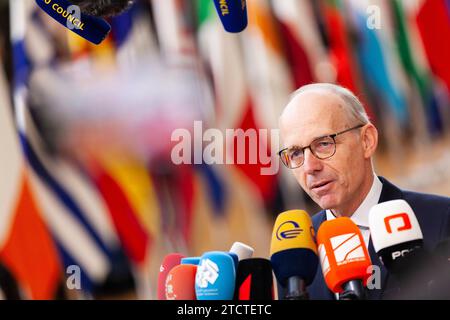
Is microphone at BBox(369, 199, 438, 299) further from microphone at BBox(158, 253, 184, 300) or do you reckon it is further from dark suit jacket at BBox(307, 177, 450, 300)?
microphone at BBox(158, 253, 184, 300)

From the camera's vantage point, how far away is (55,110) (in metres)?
3.60

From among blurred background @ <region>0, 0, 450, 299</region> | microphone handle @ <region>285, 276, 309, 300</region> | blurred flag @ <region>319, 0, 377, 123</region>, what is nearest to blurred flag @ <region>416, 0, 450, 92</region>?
blurred background @ <region>0, 0, 450, 299</region>

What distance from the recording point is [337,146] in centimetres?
171

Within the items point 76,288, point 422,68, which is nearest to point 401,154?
point 422,68

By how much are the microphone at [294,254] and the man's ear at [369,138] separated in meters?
0.64

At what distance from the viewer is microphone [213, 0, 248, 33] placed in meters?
→ 1.82

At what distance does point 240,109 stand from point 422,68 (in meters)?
0.97

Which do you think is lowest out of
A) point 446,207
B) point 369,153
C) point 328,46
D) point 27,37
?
point 446,207

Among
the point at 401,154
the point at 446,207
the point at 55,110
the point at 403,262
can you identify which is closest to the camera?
the point at 403,262

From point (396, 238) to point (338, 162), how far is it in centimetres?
60

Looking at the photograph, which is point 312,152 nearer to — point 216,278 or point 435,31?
point 216,278

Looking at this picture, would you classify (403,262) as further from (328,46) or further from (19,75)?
(19,75)

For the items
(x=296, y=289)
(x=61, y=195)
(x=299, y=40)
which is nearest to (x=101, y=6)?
(x=296, y=289)

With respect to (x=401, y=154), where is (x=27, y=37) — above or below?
above
